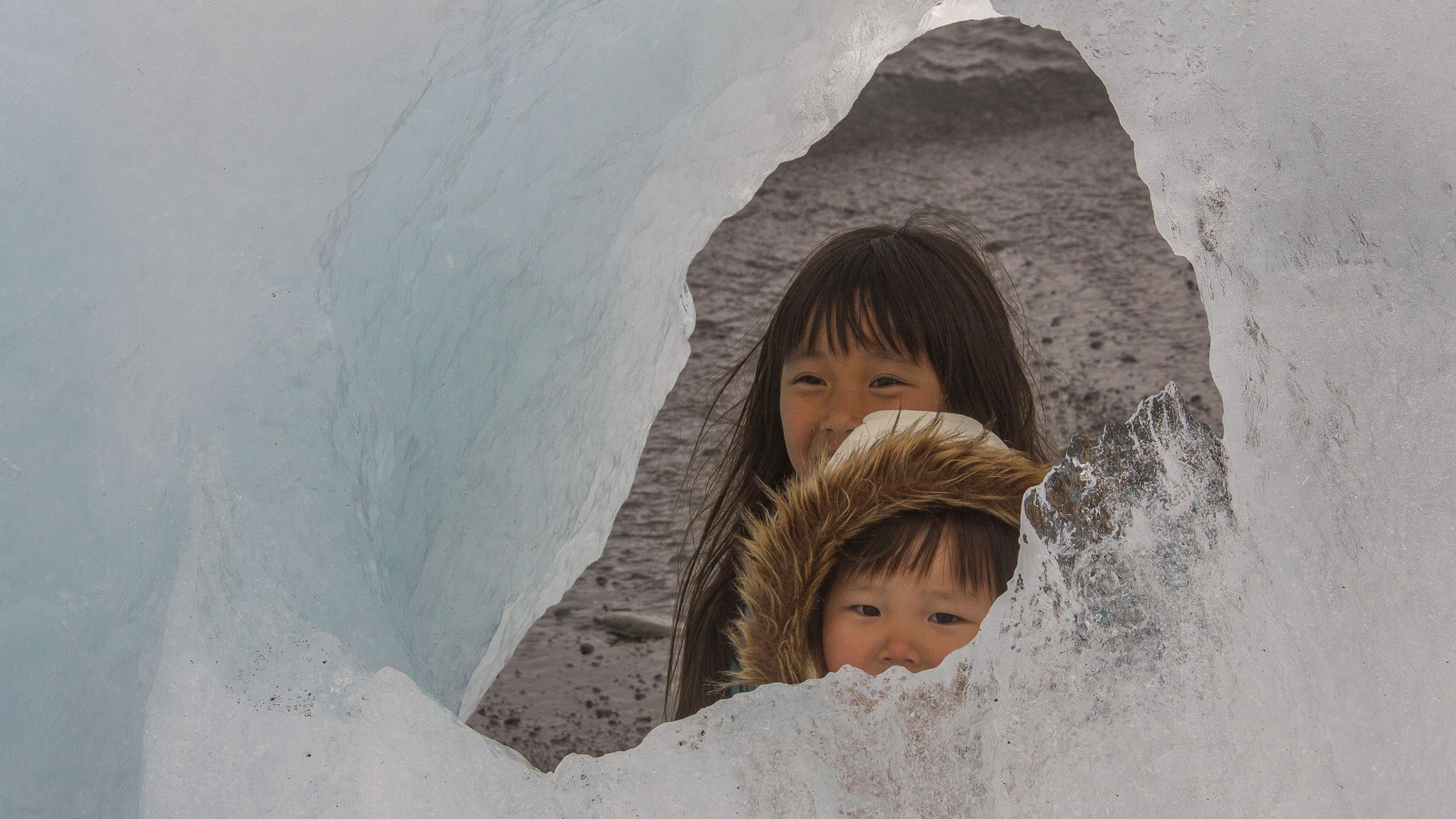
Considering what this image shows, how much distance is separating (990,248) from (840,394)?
218 cm

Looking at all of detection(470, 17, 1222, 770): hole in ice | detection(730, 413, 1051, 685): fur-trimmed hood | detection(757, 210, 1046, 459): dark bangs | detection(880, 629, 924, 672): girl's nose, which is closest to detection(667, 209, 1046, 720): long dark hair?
detection(757, 210, 1046, 459): dark bangs

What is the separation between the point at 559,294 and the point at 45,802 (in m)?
0.74

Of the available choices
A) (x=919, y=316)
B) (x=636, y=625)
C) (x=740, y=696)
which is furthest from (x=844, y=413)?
(x=636, y=625)

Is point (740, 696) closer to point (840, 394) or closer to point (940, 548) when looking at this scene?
point (940, 548)

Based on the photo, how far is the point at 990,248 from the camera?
336cm

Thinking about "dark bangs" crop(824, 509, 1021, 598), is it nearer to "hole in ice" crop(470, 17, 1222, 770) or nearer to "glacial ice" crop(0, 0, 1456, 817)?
"glacial ice" crop(0, 0, 1456, 817)

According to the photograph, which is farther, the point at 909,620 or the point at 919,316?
the point at 919,316

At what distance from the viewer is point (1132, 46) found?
2.89ft

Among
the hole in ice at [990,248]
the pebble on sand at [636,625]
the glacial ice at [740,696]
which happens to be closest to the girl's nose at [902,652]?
the glacial ice at [740,696]

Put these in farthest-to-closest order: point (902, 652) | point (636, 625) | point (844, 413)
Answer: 1. point (636, 625)
2. point (844, 413)
3. point (902, 652)

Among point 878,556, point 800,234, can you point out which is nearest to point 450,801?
point 878,556

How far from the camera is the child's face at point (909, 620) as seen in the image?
1023 millimetres

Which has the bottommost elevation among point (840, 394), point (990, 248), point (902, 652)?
point (902, 652)

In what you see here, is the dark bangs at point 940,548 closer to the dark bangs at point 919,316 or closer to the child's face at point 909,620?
the child's face at point 909,620
